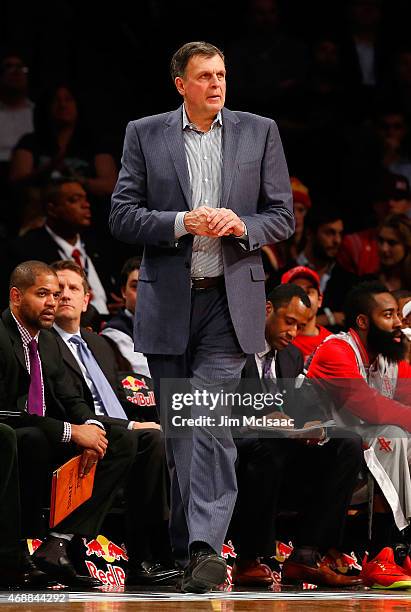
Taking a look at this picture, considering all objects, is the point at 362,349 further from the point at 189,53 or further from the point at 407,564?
the point at 189,53

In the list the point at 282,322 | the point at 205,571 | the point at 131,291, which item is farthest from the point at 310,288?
the point at 205,571

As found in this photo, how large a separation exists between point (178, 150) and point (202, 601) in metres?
1.37

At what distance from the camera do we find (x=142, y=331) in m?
3.79

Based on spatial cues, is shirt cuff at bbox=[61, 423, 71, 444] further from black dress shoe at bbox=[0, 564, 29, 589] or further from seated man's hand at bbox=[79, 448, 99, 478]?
black dress shoe at bbox=[0, 564, 29, 589]

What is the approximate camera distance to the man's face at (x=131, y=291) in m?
5.48

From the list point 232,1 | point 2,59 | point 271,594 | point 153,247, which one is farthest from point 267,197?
point 232,1

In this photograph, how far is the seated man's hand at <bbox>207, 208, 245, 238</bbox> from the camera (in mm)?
3562

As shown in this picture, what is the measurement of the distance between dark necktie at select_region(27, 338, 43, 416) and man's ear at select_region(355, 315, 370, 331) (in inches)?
53.4

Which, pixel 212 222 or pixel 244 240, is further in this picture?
pixel 244 240

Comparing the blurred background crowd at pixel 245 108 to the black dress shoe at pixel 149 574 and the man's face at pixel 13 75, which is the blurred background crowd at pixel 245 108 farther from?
the black dress shoe at pixel 149 574

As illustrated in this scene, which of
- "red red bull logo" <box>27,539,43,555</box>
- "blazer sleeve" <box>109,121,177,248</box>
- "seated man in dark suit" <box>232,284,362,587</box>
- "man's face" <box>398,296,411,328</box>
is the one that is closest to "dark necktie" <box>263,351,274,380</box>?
"seated man in dark suit" <box>232,284,362,587</box>

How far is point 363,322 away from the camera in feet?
16.2

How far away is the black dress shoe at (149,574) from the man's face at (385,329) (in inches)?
48.6

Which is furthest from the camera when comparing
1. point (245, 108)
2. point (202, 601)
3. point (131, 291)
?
point (245, 108)
